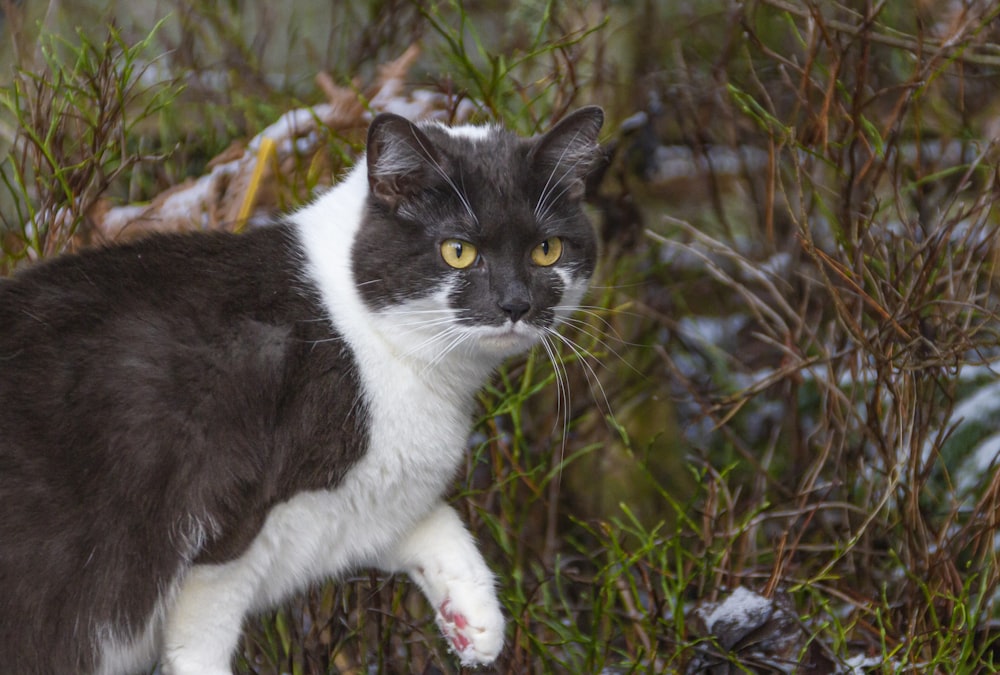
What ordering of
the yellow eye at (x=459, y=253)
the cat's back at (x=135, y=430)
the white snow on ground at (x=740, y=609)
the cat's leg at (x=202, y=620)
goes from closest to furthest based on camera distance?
the cat's back at (x=135, y=430) → the cat's leg at (x=202, y=620) → the yellow eye at (x=459, y=253) → the white snow on ground at (x=740, y=609)

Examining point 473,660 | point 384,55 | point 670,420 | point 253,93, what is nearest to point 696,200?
point 670,420

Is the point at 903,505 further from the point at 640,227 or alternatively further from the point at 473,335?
the point at 640,227

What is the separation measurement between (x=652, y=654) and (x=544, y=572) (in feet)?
1.68

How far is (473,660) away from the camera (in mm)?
1739

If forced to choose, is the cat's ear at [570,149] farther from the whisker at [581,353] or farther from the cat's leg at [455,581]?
the cat's leg at [455,581]

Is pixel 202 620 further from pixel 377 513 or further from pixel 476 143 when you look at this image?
pixel 476 143

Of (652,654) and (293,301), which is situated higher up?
(293,301)

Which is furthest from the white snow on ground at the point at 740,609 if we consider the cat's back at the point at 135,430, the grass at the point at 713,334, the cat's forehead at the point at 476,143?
the cat's forehead at the point at 476,143

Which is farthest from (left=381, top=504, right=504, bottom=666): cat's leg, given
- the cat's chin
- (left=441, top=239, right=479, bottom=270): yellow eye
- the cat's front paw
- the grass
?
(left=441, top=239, right=479, bottom=270): yellow eye

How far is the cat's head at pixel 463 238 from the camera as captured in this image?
1.69 metres

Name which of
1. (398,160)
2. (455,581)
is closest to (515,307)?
(398,160)

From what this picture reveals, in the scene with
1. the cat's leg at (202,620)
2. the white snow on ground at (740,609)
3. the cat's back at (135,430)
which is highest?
the cat's back at (135,430)

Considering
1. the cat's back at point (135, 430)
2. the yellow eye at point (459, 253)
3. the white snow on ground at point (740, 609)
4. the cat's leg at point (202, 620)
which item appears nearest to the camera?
the cat's back at point (135, 430)

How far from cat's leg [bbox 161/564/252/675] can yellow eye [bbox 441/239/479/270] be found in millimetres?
580
